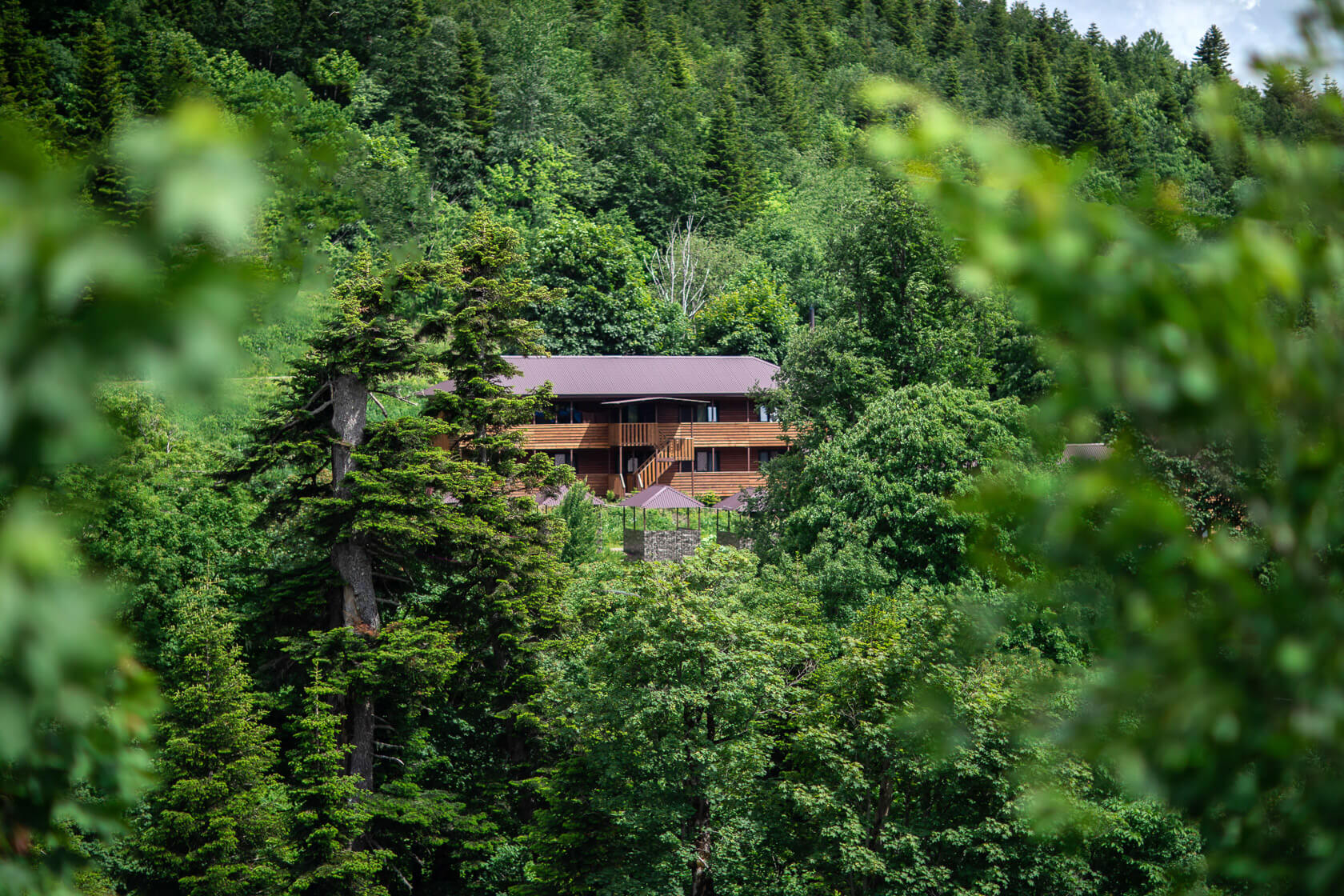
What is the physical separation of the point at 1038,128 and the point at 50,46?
69.5 m

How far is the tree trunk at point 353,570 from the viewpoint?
773 inches

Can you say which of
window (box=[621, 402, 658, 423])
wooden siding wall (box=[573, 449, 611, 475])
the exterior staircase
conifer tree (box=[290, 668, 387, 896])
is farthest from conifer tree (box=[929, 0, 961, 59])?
conifer tree (box=[290, 668, 387, 896])

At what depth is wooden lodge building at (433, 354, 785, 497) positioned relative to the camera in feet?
150

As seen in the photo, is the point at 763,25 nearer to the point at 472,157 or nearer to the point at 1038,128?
the point at 1038,128

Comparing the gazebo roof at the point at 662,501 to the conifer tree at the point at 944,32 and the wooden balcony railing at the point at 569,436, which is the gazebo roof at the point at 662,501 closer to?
the wooden balcony railing at the point at 569,436

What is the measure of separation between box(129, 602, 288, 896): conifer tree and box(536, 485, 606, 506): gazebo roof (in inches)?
308

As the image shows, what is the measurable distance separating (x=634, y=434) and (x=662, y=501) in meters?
10.3

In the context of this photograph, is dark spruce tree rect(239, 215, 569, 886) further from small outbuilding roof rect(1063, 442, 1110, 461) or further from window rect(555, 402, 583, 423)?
window rect(555, 402, 583, 423)

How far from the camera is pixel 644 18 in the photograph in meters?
93.1

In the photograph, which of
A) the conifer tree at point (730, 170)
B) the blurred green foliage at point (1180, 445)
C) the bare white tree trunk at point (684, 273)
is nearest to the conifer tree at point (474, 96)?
the bare white tree trunk at point (684, 273)

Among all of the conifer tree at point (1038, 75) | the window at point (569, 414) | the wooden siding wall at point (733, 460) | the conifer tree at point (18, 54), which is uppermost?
the conifer tree at point (1038, 75)

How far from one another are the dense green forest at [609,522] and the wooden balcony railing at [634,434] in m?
8.26

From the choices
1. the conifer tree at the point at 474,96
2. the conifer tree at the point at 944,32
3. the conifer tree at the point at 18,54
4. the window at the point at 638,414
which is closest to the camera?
the conifer tree at the point at 18,54

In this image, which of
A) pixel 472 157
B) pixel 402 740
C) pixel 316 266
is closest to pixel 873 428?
pixel 402 740
